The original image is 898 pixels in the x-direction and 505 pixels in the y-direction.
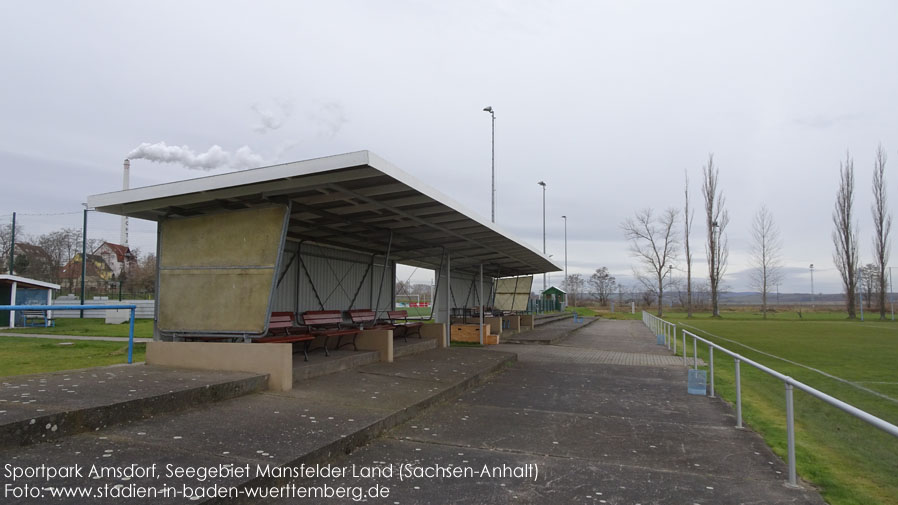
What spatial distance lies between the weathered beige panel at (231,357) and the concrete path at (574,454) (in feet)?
6.30

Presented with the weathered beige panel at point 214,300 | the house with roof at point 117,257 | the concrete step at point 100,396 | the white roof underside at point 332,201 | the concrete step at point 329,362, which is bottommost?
the concrete step at point 329,362

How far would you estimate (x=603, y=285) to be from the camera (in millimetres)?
75438

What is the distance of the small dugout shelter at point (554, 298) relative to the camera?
4803cm

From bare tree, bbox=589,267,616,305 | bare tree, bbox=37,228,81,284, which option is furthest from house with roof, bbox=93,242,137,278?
bare tree, bbox=589,267,616,305

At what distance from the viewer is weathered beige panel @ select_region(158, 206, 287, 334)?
290 inches

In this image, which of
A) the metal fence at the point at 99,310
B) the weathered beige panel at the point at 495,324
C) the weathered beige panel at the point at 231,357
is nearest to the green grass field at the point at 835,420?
the weathered beige panel at the point at 231,357

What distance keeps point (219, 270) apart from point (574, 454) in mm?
5520

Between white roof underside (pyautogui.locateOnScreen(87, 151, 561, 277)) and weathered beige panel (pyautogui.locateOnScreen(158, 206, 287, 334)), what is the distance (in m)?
0.26

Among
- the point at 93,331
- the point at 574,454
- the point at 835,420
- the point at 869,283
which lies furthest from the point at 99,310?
the point at 869,283

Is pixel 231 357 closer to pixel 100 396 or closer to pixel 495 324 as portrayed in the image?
pixel 100 396

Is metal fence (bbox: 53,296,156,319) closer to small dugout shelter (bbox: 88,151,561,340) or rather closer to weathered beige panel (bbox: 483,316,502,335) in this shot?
weathered beige panel (bbox: 483,316,502,335)

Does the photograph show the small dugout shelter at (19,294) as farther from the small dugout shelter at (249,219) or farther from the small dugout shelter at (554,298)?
the small dugout shelter at (554,298)

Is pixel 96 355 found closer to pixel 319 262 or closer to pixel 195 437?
pixel 319 262

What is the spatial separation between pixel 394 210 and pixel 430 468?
17.1 feet
